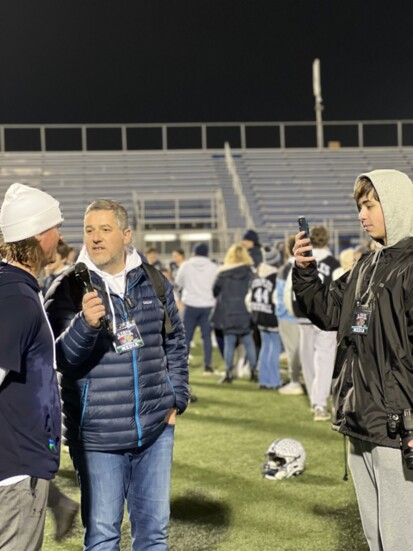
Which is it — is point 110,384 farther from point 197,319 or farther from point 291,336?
point 197,319

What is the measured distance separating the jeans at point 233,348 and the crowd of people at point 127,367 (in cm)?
713

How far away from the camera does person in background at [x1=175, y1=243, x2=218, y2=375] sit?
11344mm

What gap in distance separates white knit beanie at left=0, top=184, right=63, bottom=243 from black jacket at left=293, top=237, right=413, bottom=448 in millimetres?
1259

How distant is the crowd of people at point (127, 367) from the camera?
8.55 ft

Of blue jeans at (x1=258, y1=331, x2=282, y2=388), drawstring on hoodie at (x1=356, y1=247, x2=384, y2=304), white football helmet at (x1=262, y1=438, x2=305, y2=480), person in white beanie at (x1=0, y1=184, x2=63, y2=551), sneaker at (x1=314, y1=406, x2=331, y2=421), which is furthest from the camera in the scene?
blue jeans at (x1=258, y1=331, x2=282, y2=388)

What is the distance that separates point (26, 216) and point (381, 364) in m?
1.45

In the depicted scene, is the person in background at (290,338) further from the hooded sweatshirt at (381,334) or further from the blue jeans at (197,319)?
the hooded sweatshirt at (381,334)

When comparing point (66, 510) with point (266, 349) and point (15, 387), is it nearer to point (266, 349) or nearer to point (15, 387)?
point (15, 387)

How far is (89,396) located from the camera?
333cm

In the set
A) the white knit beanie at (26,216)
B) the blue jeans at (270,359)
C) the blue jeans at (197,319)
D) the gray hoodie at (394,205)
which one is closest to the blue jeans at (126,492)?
the white knit beanie at (26,216)

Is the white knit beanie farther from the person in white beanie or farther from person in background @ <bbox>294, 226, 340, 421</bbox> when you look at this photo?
person in background @ <bbox>294, 226, 340, 421</bbox>

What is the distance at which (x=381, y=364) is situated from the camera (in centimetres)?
293

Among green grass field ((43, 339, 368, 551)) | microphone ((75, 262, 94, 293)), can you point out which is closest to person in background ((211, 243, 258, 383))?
green grass field ((43, 339, 368, 551))

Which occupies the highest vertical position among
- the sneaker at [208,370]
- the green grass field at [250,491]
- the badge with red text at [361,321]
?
the badge with red text at [361,321]
